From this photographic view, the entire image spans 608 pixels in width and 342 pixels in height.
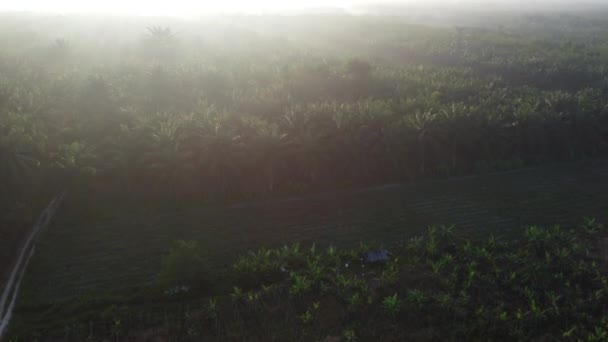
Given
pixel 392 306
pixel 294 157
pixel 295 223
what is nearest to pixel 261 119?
pixel 294 157

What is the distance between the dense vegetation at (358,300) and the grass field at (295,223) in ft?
6.21

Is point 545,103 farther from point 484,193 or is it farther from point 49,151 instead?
point 49,151

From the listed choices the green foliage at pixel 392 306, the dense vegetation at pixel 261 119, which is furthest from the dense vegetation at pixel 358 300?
the dense vegetation at pixel 261 119

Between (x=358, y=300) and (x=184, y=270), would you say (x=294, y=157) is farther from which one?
(x=358, y=300)

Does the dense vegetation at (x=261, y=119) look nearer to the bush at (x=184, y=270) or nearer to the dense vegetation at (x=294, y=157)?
the dense vegetation at (x=294, y=157)

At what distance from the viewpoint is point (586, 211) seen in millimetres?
24781

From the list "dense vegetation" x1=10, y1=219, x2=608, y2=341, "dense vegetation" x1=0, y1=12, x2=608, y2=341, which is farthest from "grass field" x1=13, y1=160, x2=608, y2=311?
"dense vegetation" x1=10, y1=219, x2=608, y2=341

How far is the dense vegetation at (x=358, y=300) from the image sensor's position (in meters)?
15.2

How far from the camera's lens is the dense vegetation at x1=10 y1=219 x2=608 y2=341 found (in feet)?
49.9

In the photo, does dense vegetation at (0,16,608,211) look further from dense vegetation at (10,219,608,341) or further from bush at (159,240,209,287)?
dense vegetation at (10,219,608,341)

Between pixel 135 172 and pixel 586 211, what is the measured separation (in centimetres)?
2417

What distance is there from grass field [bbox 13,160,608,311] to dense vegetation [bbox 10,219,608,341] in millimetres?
1892

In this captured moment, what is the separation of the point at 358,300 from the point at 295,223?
7.88m

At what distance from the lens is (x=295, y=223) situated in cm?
2369
